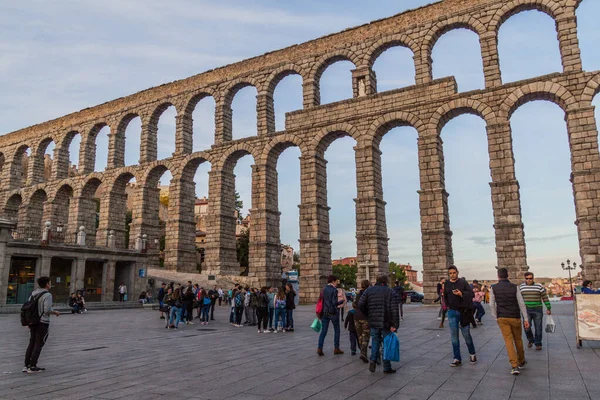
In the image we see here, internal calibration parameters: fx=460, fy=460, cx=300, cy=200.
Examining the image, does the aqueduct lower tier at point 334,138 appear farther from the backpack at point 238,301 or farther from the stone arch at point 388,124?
the backpack at point 238,301

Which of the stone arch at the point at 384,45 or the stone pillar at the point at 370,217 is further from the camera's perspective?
the stone arch at the point at 384,45

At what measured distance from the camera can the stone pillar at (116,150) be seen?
45.3m

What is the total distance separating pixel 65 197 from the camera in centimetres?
4812

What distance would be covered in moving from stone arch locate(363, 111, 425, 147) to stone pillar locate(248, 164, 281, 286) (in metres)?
8.65

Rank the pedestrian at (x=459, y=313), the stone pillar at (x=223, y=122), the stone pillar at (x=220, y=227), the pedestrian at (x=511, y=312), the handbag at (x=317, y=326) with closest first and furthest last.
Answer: the pedestrian at (x=511, y=312)
the pedestrian at (x=459, y=313)
the handbag at (x=317, y=326)
the stone pillar at (x=220, y=227)
the stone pillar at (x=223, y=122)

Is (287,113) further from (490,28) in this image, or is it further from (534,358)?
(534,358)

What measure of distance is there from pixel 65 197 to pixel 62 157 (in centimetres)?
460

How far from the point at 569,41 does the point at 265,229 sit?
76.0 ft

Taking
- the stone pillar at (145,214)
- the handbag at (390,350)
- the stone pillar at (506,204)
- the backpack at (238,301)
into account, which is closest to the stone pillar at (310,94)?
the stone pillar at (506,204)

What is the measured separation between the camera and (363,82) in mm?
33812

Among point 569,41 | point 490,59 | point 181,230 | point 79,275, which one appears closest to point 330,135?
point 490,59

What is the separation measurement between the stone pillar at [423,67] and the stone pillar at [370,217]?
222 inches

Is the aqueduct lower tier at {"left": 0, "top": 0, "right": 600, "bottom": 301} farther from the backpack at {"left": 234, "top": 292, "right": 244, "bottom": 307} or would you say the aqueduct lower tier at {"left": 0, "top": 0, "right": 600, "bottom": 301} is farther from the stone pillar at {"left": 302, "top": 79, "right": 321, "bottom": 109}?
the backpack at {"left": 234, "top": 292, "right": 244, "bottom": 307}

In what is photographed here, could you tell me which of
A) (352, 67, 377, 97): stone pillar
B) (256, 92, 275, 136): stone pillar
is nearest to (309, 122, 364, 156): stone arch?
(352, 67, 377, 97): stone pillar
